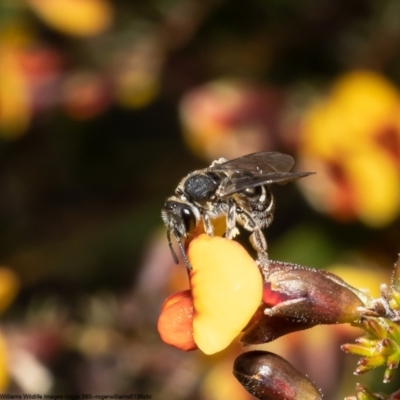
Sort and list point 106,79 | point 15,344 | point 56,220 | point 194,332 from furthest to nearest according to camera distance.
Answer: point 56,220
point 106,79
point 15,344
point 194,332

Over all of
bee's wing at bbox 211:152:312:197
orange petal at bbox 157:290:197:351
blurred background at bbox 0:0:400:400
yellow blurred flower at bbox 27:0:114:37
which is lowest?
blurred background at bbox 0:0:400:400

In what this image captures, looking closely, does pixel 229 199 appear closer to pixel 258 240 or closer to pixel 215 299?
pixel 258 240

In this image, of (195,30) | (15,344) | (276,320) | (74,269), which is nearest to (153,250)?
(74,269)

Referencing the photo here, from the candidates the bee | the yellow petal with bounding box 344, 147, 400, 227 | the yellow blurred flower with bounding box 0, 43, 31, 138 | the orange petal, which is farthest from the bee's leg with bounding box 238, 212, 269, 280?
the yellow blurred flower with bounding box 0, 43, 31, 138

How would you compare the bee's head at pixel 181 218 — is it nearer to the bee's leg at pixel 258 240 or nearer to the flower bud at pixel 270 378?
the bee's leg at pixel 258 240

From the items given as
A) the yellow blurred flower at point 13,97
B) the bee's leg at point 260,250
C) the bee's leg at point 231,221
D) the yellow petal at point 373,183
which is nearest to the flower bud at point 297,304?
the bee's leg at point 260,250

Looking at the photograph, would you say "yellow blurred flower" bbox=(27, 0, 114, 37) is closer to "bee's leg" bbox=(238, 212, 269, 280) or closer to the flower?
"bee's leg" bbox=(238, 212, 269, 280)

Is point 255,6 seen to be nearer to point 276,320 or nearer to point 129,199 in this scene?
point 129,199
